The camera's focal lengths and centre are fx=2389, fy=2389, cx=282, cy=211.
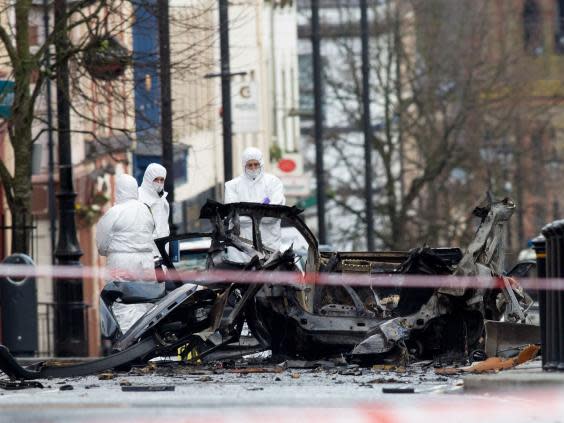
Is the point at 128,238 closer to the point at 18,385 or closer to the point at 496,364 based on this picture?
the point at 18,385

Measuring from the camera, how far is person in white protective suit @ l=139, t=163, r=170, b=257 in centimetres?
2211

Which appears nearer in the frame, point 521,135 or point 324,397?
point 324,397

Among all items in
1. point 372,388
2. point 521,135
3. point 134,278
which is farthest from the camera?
point 521,135

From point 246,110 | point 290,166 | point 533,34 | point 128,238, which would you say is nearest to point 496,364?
point 128,238

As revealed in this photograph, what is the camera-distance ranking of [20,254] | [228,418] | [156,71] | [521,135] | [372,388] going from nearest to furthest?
[228,418], [372,388], [20,254], [156,71], [521,135]

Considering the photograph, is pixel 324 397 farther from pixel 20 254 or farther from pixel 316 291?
pixel 20 254

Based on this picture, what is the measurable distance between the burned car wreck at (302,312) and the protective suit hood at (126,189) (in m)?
2.85

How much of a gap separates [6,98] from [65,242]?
85.2 inches

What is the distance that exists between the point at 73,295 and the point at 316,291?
28.4 feet

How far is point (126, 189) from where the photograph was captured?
20828 mm

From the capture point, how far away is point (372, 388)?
14969 mm

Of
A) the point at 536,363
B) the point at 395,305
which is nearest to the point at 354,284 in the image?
the point at 395,305

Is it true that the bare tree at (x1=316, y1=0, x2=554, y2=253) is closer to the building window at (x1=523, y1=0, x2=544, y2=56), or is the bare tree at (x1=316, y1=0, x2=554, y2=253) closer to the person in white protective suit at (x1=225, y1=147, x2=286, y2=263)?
the building window at (x1=523, y1=0, x2=544, y2=56)

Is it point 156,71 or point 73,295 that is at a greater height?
point 156,71
